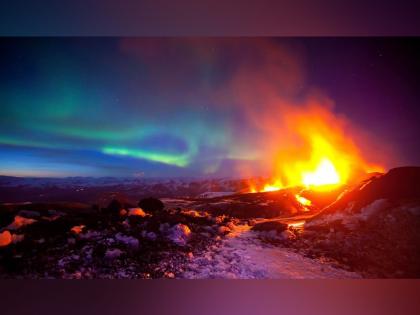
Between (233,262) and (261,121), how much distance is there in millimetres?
1013

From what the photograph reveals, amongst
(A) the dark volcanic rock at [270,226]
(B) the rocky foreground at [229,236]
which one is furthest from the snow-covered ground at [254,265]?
(A) the dark volcanic rock at [270,226]

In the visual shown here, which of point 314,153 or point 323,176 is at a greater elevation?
point 314,153

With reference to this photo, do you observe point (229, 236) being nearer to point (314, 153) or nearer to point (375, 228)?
point (314, 153)

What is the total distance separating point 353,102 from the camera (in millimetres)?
2529

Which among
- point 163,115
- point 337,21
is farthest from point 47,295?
point 337,21

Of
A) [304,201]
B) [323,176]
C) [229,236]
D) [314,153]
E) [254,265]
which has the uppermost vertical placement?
[314,153]

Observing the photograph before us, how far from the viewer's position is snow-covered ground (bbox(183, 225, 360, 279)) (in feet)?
7.82

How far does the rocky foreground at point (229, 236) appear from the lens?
93.0 inches

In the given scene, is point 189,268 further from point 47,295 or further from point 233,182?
point 47,295

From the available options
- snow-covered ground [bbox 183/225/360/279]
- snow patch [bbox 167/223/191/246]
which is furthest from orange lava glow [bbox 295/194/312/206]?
snow patch [bbox 167/223/191/246]

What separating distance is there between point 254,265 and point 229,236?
0.85ft

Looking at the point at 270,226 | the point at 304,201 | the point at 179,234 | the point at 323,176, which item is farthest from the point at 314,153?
the point at 179,234

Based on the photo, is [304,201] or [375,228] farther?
[304,201]

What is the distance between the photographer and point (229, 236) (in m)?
2.48
